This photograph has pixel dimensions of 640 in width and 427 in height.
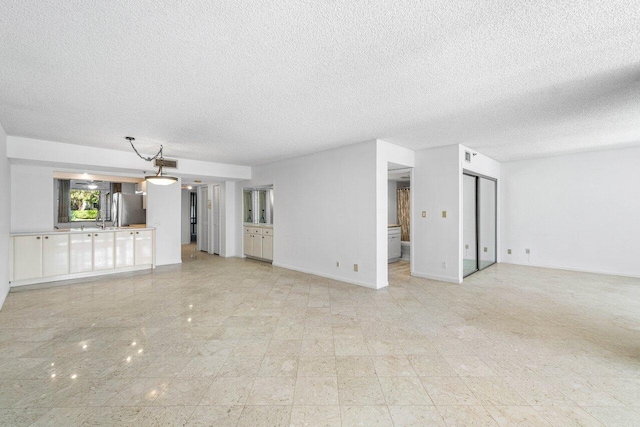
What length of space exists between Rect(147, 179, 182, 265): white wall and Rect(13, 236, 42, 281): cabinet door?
79.0 inches

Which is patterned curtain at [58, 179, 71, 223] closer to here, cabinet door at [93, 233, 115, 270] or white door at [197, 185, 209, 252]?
cabinet door at [93, 233, 115, 270]

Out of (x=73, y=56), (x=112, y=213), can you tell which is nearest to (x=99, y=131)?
(x=73, y=56)

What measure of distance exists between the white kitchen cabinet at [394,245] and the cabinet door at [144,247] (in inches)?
224

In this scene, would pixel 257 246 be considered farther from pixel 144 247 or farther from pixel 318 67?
pixel 318 67

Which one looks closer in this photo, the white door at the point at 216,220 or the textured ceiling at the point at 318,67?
the textured ceiling at the point at 318,67

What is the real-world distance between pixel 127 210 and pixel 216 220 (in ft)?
7.82

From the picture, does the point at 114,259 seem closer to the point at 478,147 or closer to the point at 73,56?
the point at 73,56

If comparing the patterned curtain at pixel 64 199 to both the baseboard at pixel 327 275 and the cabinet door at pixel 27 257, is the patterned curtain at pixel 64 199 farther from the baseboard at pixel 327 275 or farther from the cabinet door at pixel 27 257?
the baseboard at pixel 327 275

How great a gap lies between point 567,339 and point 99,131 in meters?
6.55

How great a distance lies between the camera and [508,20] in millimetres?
1778

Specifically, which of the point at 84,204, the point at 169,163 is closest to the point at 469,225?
the point at 169,163

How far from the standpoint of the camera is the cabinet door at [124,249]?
19.6 ft

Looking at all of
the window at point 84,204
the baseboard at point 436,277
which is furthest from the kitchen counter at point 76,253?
the baseboard at point 436,277

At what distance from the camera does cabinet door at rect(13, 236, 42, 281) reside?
4.89 m
